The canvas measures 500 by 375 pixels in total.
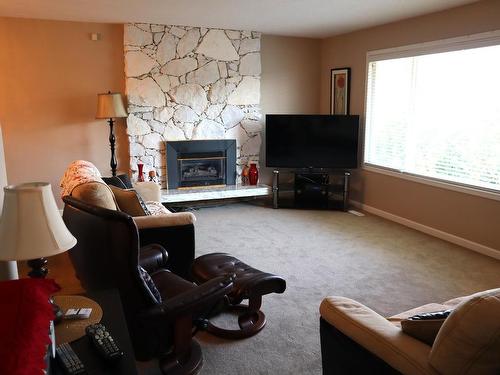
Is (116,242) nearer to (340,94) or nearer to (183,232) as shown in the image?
(183,232)

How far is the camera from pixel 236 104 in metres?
6.05

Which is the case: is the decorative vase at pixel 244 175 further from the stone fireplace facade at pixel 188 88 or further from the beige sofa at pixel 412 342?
the beige sofa at pixel 412 342

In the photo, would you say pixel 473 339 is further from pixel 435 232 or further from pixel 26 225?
pixel 435 232

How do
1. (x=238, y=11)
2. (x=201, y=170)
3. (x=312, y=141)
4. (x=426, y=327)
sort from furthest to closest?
1. (x=201, y=170)
2. (x=312, y=141)
3. (x=238, y=11)
4. (x=426, y=327)

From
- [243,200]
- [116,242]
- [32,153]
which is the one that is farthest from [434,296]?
[32,153]

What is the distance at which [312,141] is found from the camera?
5.91 m

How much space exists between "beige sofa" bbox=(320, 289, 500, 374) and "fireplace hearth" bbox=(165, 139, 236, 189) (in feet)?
14.2

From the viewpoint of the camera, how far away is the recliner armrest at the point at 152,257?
8.99 feet

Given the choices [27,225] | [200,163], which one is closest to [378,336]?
[27,225]

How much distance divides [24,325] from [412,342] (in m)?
1.23

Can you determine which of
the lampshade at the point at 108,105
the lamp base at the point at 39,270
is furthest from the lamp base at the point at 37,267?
the lampshade at the point at 108,105

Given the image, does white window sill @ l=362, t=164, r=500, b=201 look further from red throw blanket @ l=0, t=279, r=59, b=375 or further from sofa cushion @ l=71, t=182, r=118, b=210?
red throw blanket @ l=0, t=279, r=59, b=375

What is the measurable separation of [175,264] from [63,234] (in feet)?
5.68

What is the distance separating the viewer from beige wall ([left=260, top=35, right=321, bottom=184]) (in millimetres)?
6262
